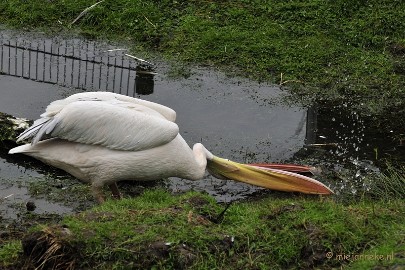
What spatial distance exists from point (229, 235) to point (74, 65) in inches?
180

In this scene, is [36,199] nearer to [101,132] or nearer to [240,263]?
[101,132]

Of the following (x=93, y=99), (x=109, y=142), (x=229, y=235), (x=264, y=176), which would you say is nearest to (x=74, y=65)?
(x=93, y=99)

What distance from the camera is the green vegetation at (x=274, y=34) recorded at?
29.1ft

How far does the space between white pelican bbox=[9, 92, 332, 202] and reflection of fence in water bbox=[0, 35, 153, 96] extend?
2.33m

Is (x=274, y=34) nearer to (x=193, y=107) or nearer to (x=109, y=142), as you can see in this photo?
(x=193, y=107)

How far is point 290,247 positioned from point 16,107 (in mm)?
3830

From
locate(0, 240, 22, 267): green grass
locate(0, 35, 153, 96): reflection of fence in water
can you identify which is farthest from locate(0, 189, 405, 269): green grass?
locate(0, 35, 153, 96): reflection of fence in water

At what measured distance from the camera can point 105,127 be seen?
235 inches

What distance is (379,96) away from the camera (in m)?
8.55

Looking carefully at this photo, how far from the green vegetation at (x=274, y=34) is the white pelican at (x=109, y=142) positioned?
2820 millimetres

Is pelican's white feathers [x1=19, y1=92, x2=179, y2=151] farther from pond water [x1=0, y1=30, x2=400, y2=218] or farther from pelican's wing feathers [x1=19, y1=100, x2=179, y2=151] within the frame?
pond water [x1=0, y1=30, x2=400, y2=218]

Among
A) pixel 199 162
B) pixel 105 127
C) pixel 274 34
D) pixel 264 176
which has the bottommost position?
pixel 264 176

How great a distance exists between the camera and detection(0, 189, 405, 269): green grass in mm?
4707

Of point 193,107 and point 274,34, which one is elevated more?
point 274,34
